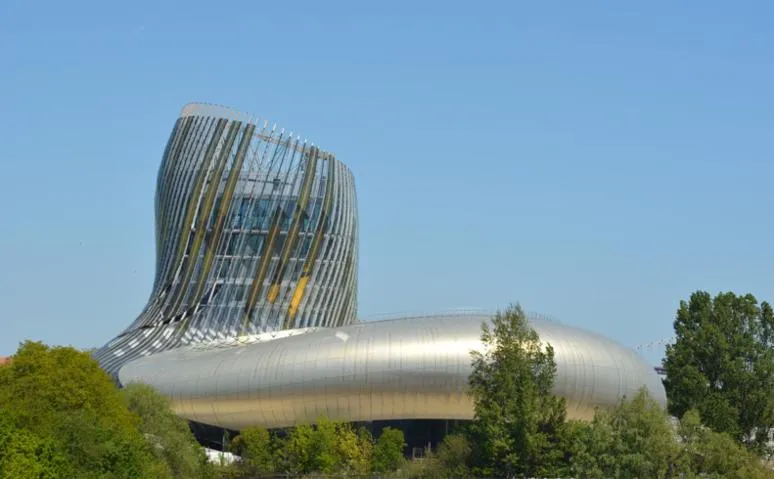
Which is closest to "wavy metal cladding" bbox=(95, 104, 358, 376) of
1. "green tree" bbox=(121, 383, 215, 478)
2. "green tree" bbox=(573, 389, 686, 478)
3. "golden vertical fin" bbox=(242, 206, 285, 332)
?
"golden vertical fin" bbox=(242, 206, 285, 332)

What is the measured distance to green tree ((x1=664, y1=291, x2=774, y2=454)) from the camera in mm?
86625

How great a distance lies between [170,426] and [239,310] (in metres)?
26.6

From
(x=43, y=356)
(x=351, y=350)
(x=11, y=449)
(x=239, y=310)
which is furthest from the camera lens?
(x=239, y=310)

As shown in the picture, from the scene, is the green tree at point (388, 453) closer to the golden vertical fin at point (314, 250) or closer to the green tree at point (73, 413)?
the green tree at point (73, 413)

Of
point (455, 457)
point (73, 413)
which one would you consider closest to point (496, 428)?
point (455, 457)

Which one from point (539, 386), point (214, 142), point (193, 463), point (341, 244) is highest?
point (214, 142)

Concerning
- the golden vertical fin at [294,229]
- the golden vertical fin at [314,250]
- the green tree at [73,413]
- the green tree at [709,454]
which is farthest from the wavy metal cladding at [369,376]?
the green tree at [709,454]

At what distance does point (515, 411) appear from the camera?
6950 cm

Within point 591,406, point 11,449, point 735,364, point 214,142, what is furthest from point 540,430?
point 214,142

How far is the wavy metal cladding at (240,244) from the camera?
98.1 m

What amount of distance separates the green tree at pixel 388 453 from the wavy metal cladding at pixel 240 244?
1867cm

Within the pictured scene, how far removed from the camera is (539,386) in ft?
233

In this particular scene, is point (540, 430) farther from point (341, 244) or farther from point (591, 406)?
point (341, 244)

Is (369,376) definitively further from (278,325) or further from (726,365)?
(726,365)
